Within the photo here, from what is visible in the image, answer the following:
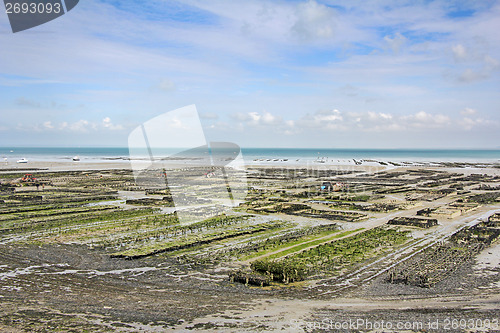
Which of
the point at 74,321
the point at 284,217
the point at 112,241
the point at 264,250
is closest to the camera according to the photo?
the point at 74,321

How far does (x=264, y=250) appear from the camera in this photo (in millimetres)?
20609

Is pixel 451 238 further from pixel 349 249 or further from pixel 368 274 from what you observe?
pixel 368 274

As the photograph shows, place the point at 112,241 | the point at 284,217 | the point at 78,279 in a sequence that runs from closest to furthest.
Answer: the point at 78,279 → the point at 112,241 → the point at 284,217

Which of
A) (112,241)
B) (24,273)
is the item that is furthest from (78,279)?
(112,241)

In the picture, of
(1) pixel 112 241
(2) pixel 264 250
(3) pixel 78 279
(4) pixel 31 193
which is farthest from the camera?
(4) pixel 31 193

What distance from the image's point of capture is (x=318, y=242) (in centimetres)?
2239

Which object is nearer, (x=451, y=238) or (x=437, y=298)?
(x=437, y=298)

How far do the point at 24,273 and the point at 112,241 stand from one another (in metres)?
5.96

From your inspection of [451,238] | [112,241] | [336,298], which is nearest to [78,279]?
[112,241]

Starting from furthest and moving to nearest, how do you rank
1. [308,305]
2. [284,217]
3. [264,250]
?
[284,217] → [264,250] → [308,305]

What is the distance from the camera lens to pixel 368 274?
16859 millimetres

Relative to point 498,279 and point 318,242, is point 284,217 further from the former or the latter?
point 498,279

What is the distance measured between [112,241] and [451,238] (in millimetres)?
19970

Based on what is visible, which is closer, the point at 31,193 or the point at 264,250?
the point at 264,250
